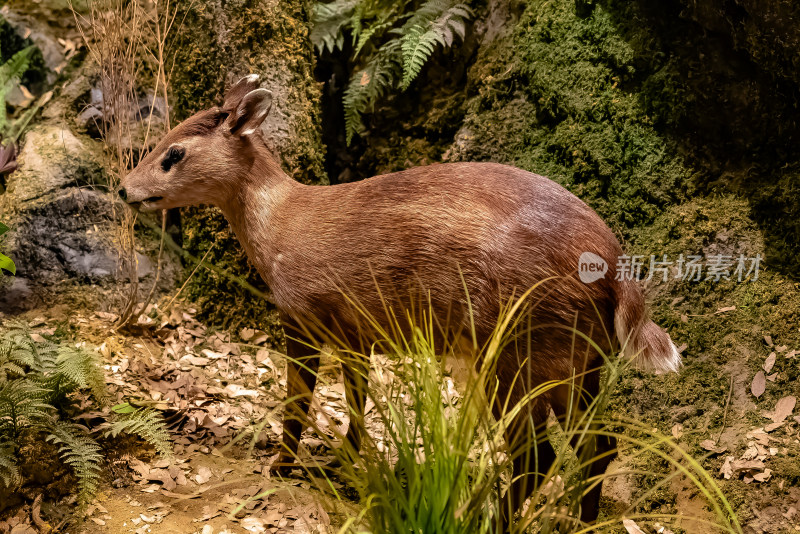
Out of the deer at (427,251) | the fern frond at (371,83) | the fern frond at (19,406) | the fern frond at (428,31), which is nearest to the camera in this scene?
the deer at (427,251)

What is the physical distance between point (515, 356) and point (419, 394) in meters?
0.71

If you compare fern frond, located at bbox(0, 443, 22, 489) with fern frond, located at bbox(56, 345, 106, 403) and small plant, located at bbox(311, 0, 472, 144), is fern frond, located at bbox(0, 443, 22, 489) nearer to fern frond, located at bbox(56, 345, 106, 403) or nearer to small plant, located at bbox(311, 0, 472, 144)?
fern frond, located at bbox(56, 345, 106, 403)

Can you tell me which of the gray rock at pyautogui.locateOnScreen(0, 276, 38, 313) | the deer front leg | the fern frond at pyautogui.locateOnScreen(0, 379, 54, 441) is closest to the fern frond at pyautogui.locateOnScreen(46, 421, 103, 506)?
the fern frond at pyautogui.locateOnScreen(0, 379, 54, 441)

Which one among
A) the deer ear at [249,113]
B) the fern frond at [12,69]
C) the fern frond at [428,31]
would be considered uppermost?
the fern frond at [428,31]

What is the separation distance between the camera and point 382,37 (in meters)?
5.01

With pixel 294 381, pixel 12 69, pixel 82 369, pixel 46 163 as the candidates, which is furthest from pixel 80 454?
pixel 12 69

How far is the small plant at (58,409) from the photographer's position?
3.31 meters

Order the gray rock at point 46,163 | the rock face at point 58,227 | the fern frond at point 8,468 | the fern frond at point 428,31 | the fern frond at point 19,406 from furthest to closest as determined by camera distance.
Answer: the gray rock at point 46,163
the rock face at point 58,227
the fern frond at point 428,31
the fern frond at point 19,406
the fern frond at point 8,468

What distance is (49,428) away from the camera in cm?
343

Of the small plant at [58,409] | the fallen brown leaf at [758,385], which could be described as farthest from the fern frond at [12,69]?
the fallen brown leaf at [758,385]

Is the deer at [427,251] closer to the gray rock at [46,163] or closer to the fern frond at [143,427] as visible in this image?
the fern frond at [143,427]

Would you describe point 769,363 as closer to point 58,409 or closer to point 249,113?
point 249,113

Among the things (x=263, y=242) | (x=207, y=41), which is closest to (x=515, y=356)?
(x=263, y=242)

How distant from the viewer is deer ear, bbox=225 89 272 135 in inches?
137
